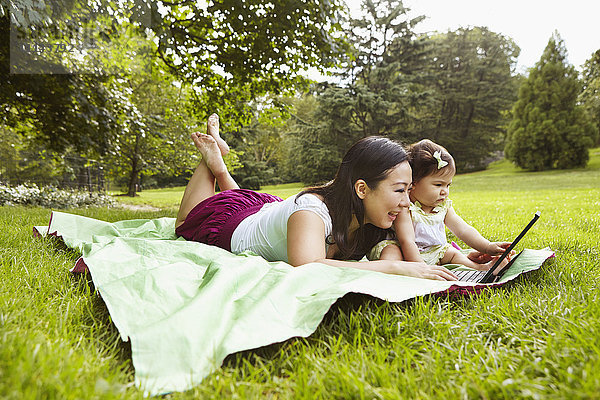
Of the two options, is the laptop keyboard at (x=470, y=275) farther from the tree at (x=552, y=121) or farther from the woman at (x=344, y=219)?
the tree at (x=552, y=121)

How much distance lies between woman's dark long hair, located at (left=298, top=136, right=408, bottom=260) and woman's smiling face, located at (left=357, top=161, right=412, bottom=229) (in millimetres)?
26

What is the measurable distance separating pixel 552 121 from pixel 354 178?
23.3m

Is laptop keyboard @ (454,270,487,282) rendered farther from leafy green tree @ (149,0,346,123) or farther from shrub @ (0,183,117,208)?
shrub @ (0,183,117,208)

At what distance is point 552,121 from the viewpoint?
67.5ft

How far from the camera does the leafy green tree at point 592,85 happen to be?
1800cm

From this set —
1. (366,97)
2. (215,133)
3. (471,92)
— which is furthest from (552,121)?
(215,133)

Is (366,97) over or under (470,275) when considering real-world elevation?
over

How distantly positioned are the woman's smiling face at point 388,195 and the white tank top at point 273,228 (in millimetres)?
254

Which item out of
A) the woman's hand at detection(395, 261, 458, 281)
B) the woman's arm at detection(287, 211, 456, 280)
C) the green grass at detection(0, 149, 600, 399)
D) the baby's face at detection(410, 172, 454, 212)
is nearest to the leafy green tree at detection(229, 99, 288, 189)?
the baby's face at detection(410, 172, 454, 212)

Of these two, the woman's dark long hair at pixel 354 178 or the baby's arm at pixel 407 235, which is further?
the baby's arm at pixel 407 235

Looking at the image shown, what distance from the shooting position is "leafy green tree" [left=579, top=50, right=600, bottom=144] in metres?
18.0

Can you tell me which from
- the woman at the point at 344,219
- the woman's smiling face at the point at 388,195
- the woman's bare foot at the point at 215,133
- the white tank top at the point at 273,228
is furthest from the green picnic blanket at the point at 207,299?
the woman's bare foot at the point at 215,133

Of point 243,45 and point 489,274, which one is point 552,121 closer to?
point 243,45

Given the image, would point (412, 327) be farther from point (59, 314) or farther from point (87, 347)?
point (59, 314)
